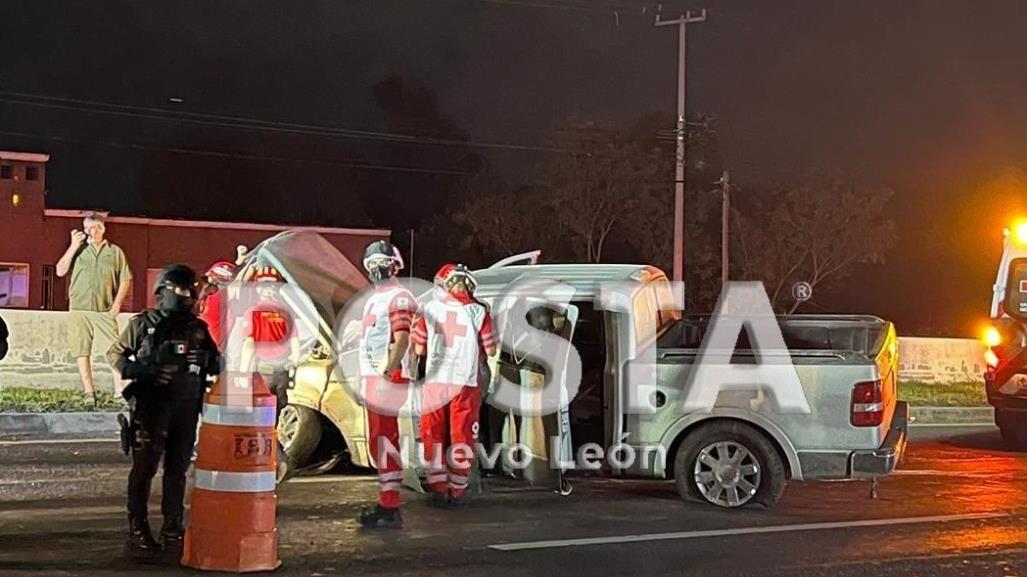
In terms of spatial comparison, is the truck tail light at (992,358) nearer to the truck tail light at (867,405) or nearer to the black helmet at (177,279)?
the truck tail light at (867,405)

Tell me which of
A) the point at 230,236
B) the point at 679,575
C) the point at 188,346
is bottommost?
the point at 679,575

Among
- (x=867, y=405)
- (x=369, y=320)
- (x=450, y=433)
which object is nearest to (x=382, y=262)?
(x=369, y=320)

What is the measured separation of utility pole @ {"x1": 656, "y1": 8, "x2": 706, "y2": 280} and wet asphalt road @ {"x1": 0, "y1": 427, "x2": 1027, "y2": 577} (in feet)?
54.0

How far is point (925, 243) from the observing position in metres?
45.7

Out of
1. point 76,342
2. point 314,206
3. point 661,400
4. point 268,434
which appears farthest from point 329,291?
point 314,206

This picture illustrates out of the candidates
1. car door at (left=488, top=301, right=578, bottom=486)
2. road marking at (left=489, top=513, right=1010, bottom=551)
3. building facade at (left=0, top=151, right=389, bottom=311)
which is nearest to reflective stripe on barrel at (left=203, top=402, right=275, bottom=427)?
road marking at (left=489, top=513, right=1010, bottom=551)

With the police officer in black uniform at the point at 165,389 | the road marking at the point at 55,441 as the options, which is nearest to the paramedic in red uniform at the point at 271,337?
the police officer in black uniform at the point at 165,389

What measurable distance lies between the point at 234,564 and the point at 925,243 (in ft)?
141

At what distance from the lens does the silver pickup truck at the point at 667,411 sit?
805 cm

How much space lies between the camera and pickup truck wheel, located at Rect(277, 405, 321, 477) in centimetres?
912

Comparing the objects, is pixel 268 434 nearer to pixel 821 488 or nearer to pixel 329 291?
pixel 329 291

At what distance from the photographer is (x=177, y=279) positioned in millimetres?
6676

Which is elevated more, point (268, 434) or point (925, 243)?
point (925, 243)

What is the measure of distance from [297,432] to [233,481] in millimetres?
3140
